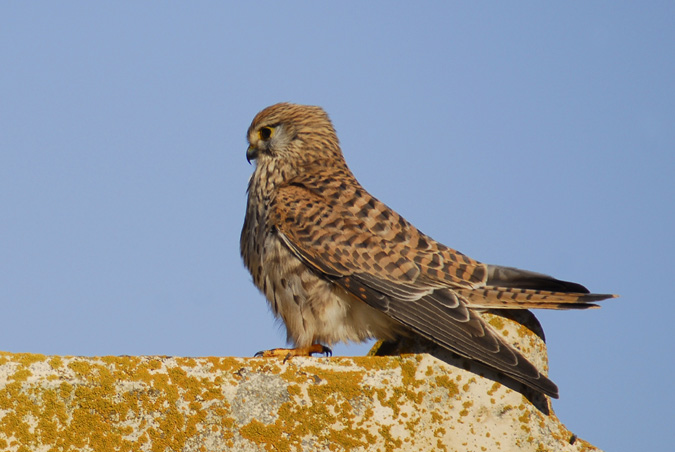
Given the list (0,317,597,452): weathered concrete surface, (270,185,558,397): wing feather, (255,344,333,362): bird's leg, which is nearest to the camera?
(0,317,597,452): weathered concrete surface

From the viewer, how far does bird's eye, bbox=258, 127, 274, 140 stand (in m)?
5.51

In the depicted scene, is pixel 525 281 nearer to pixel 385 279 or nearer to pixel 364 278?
pixel 385 279

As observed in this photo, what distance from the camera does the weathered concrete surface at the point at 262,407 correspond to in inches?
111

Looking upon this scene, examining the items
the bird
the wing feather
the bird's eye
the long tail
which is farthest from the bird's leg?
the bird's eye

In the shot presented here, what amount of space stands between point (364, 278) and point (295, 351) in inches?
23.4

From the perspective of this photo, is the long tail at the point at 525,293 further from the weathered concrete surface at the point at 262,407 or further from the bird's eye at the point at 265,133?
the bird's eye at the point at 265,133

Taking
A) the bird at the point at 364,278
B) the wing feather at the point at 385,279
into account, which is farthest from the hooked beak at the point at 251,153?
the wing feather at the point at 385,279

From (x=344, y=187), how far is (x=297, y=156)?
631mm

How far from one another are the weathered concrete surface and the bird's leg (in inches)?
40.6

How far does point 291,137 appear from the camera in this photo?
5.48m

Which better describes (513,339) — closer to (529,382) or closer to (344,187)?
(529,382)

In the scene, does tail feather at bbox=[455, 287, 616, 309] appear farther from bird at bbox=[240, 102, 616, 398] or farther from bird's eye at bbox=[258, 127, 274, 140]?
bird's eye at bbox=[258, 127, 274, 140]

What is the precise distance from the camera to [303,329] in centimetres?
446

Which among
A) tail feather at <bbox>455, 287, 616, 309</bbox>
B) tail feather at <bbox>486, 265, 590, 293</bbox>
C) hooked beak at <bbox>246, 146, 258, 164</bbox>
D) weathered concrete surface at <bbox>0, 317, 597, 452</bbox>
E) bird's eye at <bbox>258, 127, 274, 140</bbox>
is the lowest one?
weathered concrete surface at <bbox>0, 317, 597, 452</bbox>
